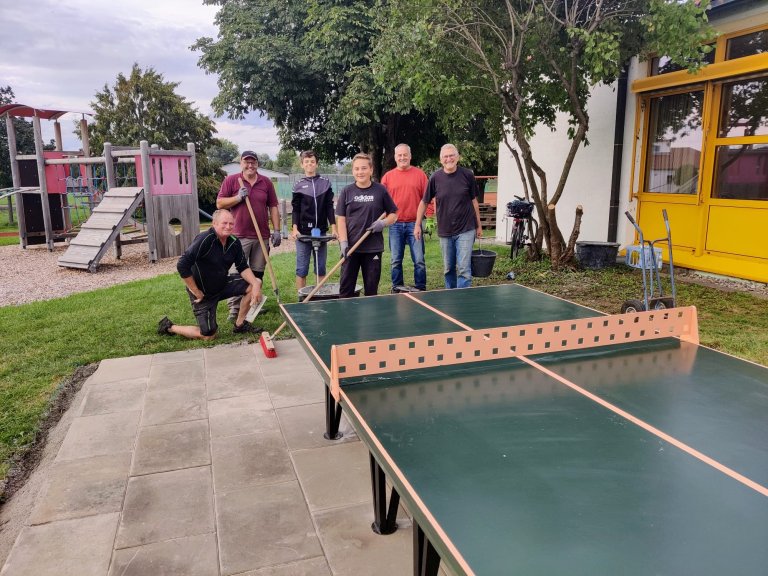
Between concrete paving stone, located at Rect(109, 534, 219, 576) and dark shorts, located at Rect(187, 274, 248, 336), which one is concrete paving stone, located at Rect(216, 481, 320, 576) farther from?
dark shorts, located at Rect(187, 274, 248, 336)

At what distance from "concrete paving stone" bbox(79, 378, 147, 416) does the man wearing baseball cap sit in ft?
6.37

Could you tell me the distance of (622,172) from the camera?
9.72 metres

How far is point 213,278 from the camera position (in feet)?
18.3

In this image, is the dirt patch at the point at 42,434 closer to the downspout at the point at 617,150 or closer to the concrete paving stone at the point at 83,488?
the concrete paving stone at the point at 83,488

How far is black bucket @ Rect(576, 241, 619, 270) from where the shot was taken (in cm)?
906

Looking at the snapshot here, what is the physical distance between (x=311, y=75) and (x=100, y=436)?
1477 centimetres

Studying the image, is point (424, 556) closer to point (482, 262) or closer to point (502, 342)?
point (502, 342)

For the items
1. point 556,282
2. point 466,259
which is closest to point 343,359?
point 466,259

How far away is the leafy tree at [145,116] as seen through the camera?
27.0m

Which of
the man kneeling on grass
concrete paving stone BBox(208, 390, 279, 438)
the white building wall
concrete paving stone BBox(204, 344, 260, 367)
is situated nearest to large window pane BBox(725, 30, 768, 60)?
the white building wall

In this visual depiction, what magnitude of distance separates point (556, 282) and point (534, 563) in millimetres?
7598

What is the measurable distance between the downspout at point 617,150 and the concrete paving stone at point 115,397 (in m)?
7.96

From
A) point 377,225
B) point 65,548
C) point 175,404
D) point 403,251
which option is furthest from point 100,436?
point 403,251

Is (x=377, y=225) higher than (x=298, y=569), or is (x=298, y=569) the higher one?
(x=377, y=225)
